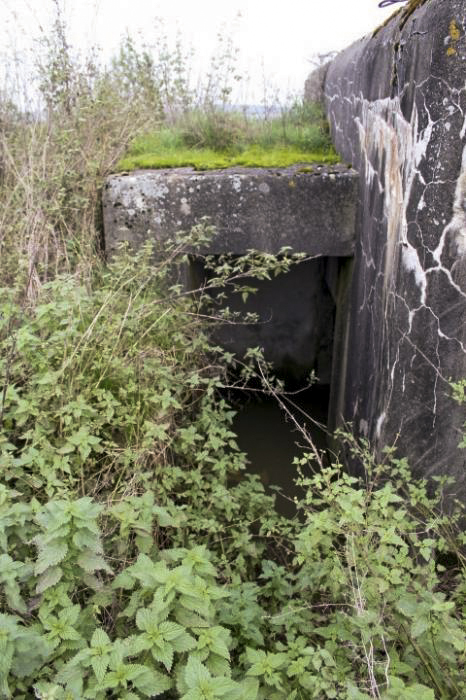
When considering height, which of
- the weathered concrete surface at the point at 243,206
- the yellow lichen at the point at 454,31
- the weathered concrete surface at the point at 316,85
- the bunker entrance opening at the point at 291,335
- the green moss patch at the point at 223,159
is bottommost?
the bunker entrance opening at the point at 291,335

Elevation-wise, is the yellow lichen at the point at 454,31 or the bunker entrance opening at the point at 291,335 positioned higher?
the yellow lichen at the point at 454,31

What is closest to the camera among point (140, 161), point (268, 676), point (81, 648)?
point (81, 648)

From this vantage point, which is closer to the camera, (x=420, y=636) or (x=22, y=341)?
(x=420, y=636)

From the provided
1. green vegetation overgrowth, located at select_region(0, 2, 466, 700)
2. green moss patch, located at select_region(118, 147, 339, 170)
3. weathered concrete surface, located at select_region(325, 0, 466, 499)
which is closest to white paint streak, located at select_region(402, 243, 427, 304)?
weathered concrete surface, located at select_region(325, 0, 466, 499)

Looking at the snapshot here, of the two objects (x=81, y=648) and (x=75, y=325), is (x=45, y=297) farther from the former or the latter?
(x=81, y=648)

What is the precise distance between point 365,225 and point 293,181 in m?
0.54

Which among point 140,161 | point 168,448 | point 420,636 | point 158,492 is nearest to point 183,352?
point 168,448

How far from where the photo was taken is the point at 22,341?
8.05ft

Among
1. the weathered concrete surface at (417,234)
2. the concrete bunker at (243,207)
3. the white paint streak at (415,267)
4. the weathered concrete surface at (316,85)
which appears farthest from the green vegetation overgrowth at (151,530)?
the weathered concrete surface at (316,85)

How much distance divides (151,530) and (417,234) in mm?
1640

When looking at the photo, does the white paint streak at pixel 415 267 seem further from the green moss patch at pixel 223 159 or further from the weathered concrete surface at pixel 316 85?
the weathered concrete surface at pixel 316 85

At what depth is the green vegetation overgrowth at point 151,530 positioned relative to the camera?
59.3 inches

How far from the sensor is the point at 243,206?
3664 mm

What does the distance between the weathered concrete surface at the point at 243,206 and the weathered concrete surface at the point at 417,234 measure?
0.30 metres
